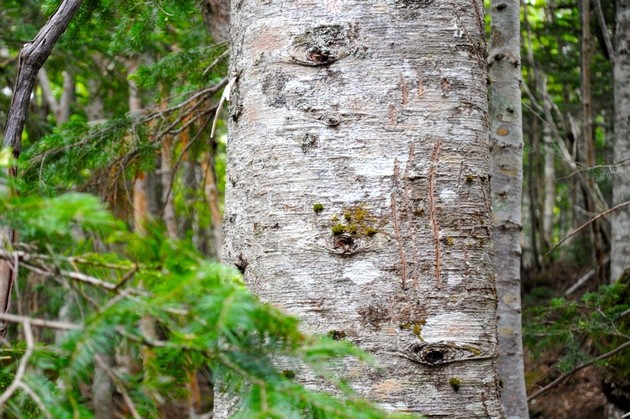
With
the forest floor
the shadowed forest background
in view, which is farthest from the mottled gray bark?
the forest floor

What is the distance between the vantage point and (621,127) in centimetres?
796

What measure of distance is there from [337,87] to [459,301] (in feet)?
2.29

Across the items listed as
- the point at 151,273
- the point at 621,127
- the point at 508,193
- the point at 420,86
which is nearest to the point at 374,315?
the point at 420,86

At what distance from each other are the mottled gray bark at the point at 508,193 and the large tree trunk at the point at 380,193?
2372 millimetres

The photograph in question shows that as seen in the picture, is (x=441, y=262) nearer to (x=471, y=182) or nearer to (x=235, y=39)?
(x=471, y=182)

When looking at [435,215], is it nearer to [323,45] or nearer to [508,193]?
[323,45]

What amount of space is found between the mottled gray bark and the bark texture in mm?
3593

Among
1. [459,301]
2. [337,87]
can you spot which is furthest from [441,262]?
[337,87]

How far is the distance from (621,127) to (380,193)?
6.95 metres

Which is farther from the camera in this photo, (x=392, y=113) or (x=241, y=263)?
(x=241, y=263)

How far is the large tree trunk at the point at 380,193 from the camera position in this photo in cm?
188

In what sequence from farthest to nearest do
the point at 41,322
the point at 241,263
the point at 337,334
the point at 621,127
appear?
the point at 621,127, the point at 241,263, the point at 337,334, the point at 41,322

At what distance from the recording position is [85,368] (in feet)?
3.31

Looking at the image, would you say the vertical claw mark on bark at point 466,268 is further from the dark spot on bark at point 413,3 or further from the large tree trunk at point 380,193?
the dark spot on bark at point 413,3
